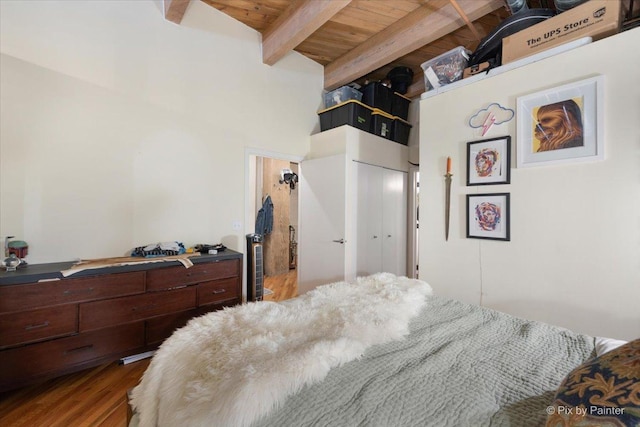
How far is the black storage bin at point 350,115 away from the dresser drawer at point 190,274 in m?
2.12

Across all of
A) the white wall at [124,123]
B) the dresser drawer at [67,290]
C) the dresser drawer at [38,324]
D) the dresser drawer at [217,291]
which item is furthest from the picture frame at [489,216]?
the dresser drawer at [38,324]

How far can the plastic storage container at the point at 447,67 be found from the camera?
2348 millimetres

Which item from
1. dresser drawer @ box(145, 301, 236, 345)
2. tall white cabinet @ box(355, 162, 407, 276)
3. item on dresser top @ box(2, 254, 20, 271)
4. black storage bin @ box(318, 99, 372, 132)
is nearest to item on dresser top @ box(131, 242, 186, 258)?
dresser drawer @ box(145, 301, 236, 345)

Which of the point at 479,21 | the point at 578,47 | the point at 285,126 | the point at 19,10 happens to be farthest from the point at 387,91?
the point at 19,10

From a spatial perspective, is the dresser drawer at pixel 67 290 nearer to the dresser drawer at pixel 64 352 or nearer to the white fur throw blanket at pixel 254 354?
the dresser drawer at pixel 64 352

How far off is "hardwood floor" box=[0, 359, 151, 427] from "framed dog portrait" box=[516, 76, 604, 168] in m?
3.19

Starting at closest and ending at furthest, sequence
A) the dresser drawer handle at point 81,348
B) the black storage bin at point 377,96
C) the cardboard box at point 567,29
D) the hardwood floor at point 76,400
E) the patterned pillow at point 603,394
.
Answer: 1. the patterned pillow at point 603,394
2. the hardwood floor at point 76,400
3. the cardboard box at point 567,29
4. the dresser drawer handle at point 81,348
5. the black storage bin at point 377,96

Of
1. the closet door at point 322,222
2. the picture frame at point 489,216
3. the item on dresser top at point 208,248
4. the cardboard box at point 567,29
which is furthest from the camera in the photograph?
the closet door at point 322,222

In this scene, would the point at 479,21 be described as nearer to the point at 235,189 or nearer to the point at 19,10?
the point at 235,189

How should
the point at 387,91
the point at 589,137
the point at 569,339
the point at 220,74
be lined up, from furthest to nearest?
the point at 387,91 < the point at 220,74 < the point at 589,137 < the point at 569,339

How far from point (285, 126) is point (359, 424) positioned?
3.20 meters

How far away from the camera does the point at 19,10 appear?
186cm

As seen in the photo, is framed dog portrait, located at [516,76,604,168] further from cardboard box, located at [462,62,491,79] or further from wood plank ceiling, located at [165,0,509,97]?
wood plank ceiling, located at [165,0,509,97]

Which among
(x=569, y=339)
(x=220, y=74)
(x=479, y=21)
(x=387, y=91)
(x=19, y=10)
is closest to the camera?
(x=569, y=339)
